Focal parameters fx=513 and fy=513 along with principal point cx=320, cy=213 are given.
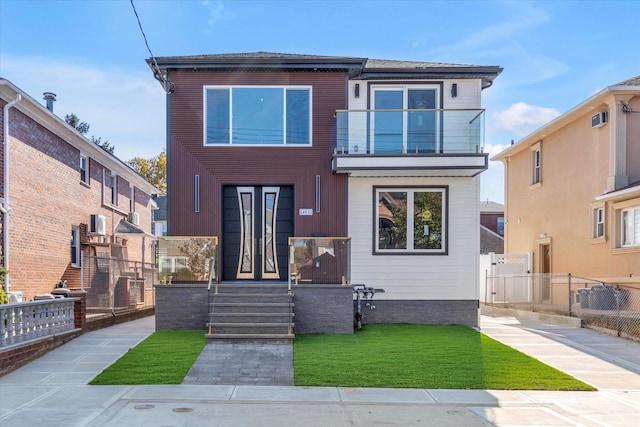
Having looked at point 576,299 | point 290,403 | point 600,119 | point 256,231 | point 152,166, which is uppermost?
point 152,166

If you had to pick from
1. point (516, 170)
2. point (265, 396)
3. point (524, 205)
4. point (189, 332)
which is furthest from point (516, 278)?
point (265, 396)

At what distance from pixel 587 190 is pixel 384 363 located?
A: 1207 cm

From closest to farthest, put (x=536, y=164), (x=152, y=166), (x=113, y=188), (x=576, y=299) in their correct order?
1. (x=576, y=299)
2. (x=113, y=188)
3. (x=536, y=164)
4. (x=152, y=166)

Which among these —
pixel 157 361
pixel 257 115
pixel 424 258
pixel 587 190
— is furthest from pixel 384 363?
pixel 587 190

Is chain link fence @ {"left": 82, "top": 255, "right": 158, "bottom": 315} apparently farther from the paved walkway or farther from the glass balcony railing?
the glass balcony railing

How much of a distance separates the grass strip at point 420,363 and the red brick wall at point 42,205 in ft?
25.1

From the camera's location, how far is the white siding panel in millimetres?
12828

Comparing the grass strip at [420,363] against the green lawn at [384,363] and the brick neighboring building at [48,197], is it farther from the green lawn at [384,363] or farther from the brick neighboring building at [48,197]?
the brick neighboring building at [48,197]

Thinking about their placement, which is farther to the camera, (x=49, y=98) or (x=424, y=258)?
(x=49, y=98)

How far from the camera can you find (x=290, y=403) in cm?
679

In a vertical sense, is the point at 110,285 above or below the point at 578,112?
below

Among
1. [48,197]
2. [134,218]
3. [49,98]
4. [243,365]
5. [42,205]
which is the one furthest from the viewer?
[134,218]

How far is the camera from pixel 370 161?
40.7 ft

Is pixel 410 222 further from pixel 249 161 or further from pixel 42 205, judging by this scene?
pixel 42 205
